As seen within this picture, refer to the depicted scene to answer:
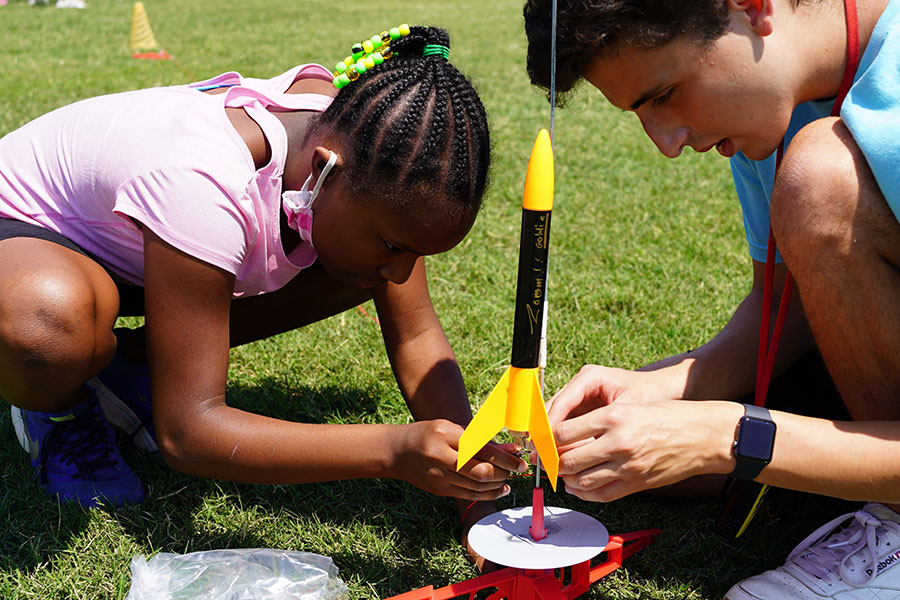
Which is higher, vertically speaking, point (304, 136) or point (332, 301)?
point (304, 136)

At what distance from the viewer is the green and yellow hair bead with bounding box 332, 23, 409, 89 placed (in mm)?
1971

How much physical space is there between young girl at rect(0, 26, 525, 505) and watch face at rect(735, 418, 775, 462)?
0.44 meters

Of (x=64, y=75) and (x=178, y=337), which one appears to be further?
(x=64, y=75)

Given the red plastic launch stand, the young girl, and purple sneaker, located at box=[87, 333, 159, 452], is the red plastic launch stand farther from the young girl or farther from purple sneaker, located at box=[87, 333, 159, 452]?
purple sneaker, located at box=[87, 333, 159, 452]

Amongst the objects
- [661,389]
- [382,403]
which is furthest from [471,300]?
[661,389]

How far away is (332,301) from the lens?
246 cm

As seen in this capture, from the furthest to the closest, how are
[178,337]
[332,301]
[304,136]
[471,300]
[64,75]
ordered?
[64,75] → [471,300] → [332,301] → [304,136] → [178,337]

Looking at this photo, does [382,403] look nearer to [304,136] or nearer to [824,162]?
[304,136]

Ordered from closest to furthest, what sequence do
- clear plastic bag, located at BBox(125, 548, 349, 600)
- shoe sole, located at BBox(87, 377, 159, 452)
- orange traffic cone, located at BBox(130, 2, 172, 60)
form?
1. clear plastic bag, located at BBox(125, 548, 349, 600)
2. shoe sole, located at BBox(87, 377, 159, 452)
3. orange traffic cone, located at BBox(130, 2, 172, 60)

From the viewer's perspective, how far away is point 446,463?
172cm

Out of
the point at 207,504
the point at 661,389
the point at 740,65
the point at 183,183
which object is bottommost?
the point at 207,504

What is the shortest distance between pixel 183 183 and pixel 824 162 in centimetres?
124

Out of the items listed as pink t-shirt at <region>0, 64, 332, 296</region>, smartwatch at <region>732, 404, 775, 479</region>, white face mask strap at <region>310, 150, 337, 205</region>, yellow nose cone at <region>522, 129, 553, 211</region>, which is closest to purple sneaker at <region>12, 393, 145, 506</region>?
pink t-shirt at <region>0, 64, 332, 296</region>

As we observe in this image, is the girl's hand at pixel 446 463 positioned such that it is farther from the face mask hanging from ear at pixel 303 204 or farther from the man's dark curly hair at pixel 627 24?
the man's dark curly hair at pixel 627 24
